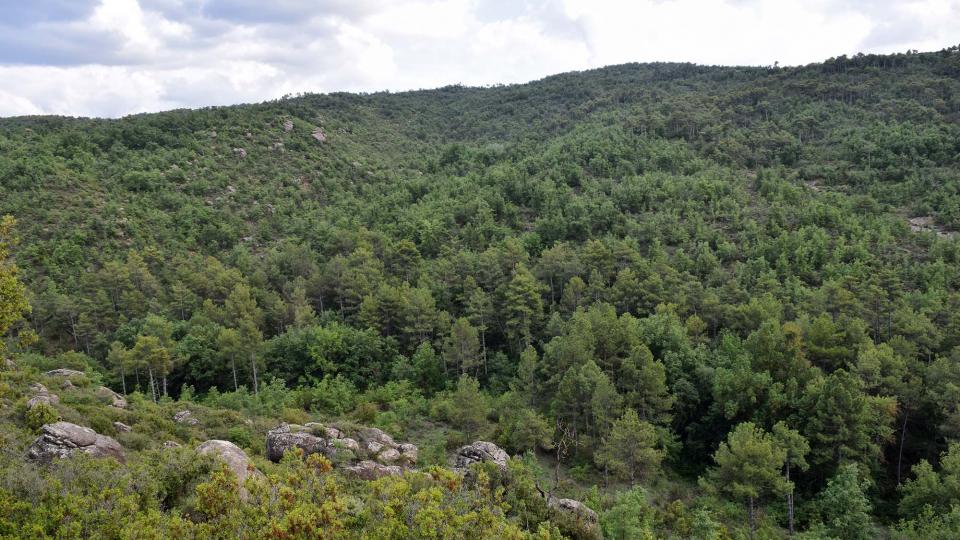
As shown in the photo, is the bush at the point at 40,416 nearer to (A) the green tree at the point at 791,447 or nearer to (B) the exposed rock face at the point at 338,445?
(B) the exposed rock face at the point at 338,445

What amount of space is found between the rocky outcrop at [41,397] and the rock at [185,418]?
584 cm

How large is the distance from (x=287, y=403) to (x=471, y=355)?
15.8m

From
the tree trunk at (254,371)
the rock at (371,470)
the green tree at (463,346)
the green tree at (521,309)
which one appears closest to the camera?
the rock at (371,470)

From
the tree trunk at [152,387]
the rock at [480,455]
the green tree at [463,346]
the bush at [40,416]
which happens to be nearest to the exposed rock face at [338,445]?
the rock at [480,455]

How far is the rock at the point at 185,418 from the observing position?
104ft

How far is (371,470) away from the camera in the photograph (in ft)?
87.0

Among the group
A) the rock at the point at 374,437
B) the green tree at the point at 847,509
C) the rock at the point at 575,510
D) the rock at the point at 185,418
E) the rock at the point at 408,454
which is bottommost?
the green tree at the point at 847,509

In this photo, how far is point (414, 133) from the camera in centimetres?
15288

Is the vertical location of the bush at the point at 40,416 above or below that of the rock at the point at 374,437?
above

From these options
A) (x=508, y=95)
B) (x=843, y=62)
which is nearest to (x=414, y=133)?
(x=508, y=95)

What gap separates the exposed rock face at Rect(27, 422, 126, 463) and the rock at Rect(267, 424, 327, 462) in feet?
22.5

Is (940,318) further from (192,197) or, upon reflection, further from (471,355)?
(192,197)

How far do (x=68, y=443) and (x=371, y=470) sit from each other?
39.8 feet

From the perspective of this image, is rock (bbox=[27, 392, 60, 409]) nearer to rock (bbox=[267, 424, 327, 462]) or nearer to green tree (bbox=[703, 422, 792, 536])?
rock (bbox=[267, 424, 327, 462])
